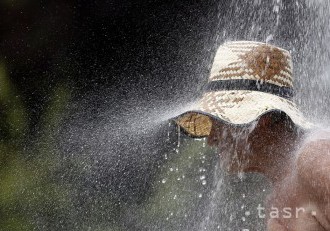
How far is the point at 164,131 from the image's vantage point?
196 inches

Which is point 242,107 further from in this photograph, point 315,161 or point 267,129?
point 315,161

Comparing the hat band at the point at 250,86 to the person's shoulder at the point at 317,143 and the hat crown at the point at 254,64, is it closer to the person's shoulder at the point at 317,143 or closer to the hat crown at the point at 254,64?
the hat crown at the point at 254,64

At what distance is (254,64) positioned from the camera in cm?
190

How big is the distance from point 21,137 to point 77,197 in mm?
730

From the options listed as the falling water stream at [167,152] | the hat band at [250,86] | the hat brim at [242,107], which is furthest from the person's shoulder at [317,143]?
the falling water stream at [167,152]

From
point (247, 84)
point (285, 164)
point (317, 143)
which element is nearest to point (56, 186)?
point (247, 84)

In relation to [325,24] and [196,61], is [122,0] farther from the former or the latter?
[325,24]

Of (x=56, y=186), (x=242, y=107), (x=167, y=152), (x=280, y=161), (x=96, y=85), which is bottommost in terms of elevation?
(x=167, y=152)

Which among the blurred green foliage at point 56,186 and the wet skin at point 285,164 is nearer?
the wet skin at point 285,164

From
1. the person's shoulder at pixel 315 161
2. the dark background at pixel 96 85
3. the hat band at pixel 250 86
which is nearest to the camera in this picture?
the person's shoulder at pixel 315 161

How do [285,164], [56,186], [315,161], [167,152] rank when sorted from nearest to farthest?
1. [315,161]
2. [285,164]
3. [56,186]
4. [167,152]

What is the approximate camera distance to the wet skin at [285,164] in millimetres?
1461

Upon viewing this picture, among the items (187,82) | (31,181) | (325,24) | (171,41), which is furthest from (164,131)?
(325,24)

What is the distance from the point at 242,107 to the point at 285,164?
0.83 ft
